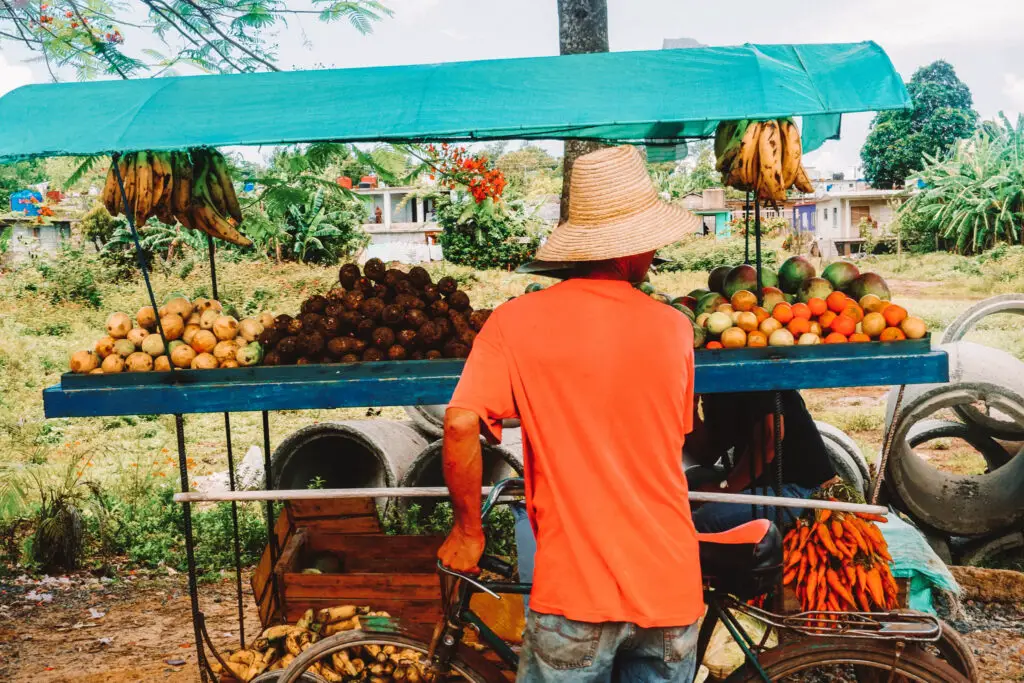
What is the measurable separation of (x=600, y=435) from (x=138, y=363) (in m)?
2.54

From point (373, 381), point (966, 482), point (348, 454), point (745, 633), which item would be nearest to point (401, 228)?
point (348, 454)

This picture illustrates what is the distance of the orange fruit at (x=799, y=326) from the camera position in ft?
11.8

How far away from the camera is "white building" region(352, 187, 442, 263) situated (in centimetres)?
2311

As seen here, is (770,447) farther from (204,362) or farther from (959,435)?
(959,435)

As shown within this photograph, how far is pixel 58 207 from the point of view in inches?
712

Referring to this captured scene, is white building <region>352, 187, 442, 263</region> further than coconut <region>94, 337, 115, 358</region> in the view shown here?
Yes

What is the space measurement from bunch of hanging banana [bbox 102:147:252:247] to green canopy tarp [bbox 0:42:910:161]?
315mm

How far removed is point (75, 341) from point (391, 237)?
619 inches

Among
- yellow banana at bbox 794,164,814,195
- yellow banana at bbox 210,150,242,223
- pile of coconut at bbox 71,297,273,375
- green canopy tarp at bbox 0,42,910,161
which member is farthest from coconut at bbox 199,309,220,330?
yellow banana at bbox 794,164,814,195

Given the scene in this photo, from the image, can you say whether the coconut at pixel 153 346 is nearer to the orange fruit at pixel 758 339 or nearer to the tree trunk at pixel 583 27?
the orange fruit at pixel 758 339

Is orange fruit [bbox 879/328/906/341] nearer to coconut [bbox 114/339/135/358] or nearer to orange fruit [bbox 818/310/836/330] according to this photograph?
orange fruit [bbox 818/310/836/330]

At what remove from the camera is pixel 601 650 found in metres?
1.99

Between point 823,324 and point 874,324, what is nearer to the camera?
point 874,324

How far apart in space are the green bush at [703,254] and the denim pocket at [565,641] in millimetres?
20011
